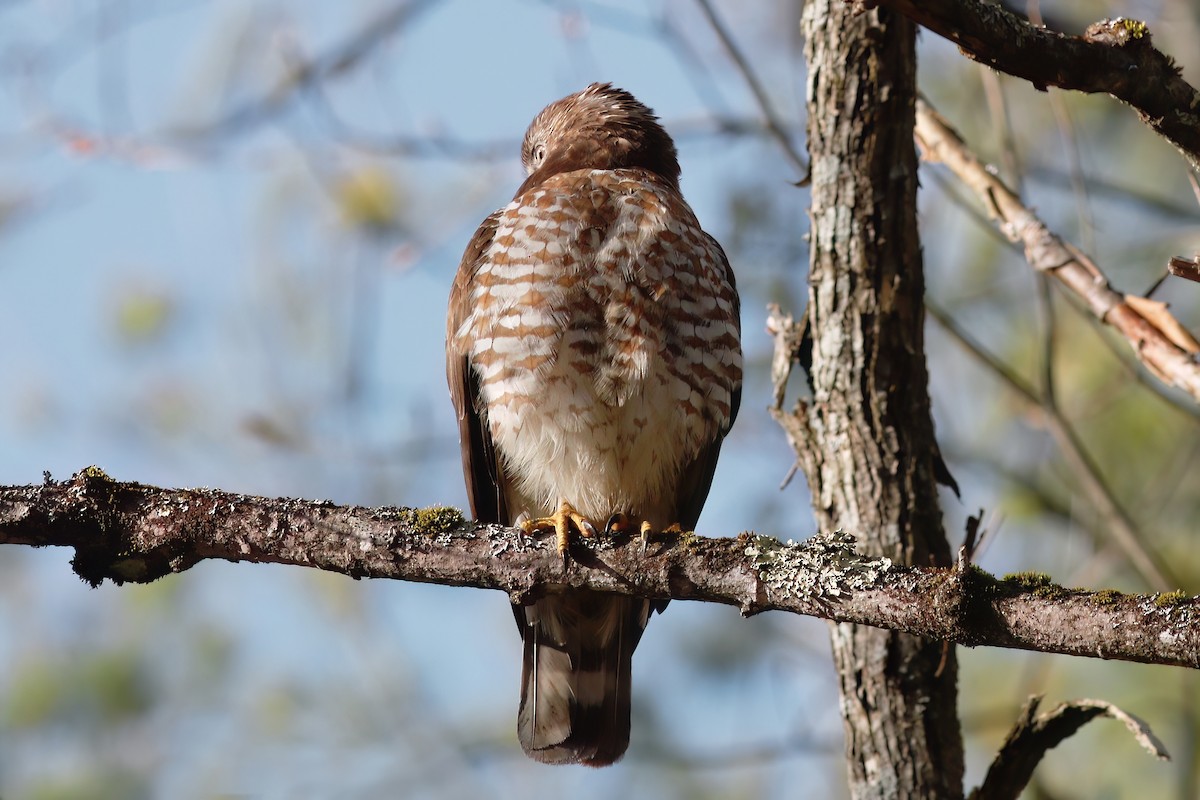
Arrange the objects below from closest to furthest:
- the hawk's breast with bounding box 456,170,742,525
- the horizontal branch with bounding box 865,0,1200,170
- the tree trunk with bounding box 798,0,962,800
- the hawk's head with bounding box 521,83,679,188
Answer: the horizontal branch with bounding box 865,0,1200,170 → the tree trunk with bounding box 798,0,962,800 → the hawk's breast with bounding box 456,170,742,525 → the hawk's head with bounding box 521,83,679,188

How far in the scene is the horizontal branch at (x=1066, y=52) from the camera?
2.34 m

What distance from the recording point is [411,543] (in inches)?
104

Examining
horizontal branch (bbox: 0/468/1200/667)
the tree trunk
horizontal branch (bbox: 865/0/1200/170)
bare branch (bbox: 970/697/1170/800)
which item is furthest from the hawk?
horizontal branch (bbox: 865/0/1200/170)

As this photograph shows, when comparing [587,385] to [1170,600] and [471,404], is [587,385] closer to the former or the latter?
[471,404]

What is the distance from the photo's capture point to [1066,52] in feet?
7.81

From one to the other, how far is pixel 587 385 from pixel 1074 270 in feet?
4.98

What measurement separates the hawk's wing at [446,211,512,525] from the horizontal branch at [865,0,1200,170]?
1903mm

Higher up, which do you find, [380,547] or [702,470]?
[702,470]

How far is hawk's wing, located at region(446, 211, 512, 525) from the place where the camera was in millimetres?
3943

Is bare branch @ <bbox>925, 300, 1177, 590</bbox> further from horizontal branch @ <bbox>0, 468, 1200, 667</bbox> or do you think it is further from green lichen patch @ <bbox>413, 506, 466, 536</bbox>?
green lichen patch @ <bbox>413, 506, 466, 536</bbox>

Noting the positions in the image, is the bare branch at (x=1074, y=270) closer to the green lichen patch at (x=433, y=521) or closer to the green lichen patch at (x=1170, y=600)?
the green lichen patch at (x=1170, y=600)

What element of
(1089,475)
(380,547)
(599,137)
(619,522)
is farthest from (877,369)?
(380,547)

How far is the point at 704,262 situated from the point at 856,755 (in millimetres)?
1532

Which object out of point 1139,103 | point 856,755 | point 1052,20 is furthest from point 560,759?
point 1052,20
